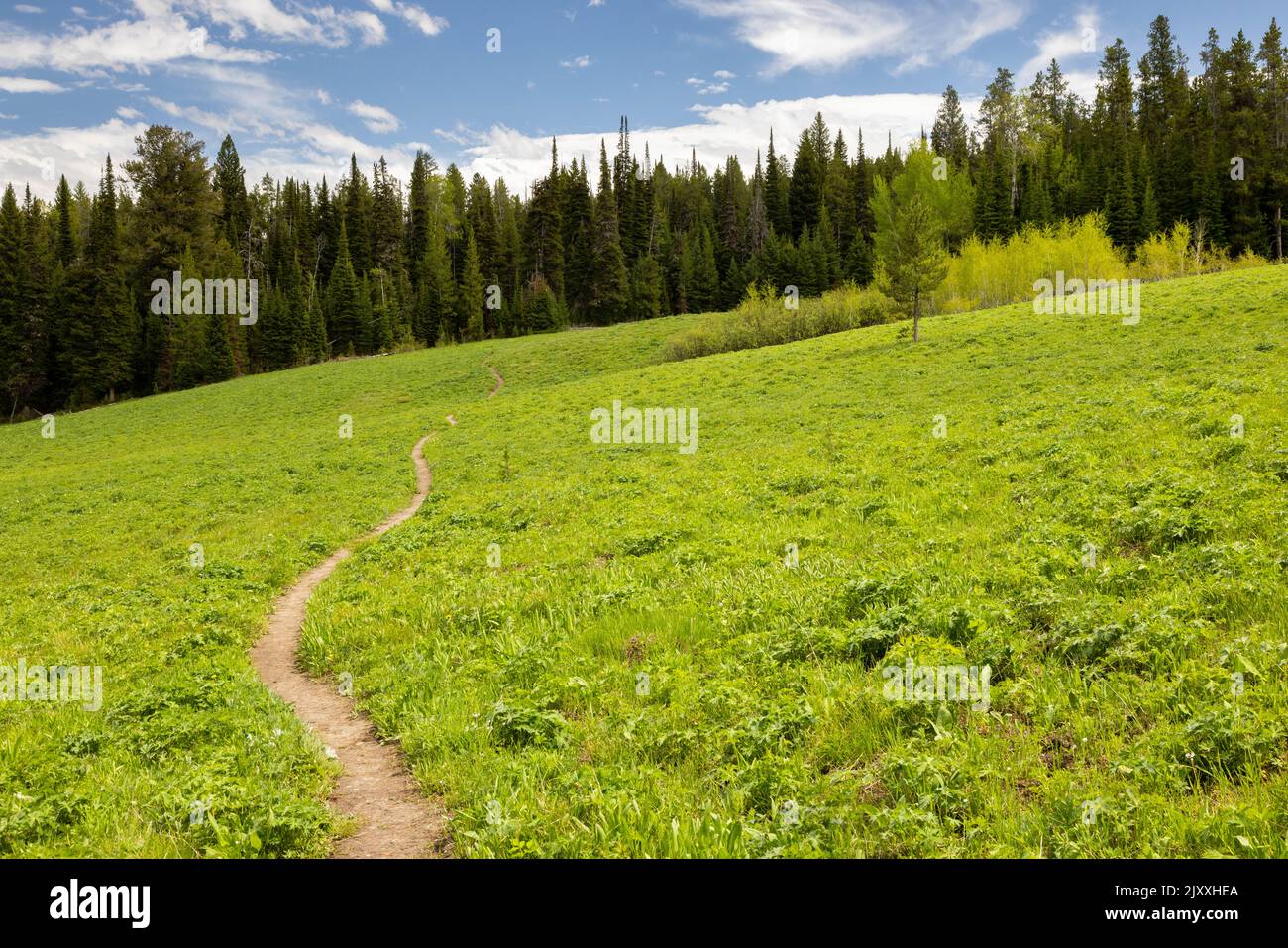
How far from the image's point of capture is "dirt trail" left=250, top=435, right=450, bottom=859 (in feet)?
19.6

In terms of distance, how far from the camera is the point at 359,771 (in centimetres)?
734

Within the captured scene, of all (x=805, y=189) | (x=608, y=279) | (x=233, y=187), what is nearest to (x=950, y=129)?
(x=805, y=189)

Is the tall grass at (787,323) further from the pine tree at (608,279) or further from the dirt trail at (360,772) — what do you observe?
the dirt trail at (360,772)

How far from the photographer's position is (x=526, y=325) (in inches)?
4058

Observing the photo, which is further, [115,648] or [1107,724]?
[115,648]

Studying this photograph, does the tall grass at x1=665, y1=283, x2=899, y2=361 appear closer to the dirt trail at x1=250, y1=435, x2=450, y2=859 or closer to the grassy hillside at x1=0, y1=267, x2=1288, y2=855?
the grassy hillside at x1=0, y1=267, x2=1288, y2=855

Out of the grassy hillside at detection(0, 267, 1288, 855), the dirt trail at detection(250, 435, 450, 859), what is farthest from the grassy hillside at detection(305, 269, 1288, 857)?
the dirt trail at detection(250, 435, 450, 859)

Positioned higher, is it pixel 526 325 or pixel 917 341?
pixel 526 325

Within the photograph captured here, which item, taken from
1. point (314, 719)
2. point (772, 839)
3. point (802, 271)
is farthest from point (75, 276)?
point (772, 839)

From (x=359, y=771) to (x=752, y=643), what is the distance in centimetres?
446

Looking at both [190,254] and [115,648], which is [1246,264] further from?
[190,254]

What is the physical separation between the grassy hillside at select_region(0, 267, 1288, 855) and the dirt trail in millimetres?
276
